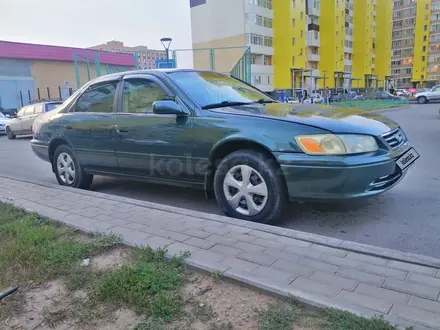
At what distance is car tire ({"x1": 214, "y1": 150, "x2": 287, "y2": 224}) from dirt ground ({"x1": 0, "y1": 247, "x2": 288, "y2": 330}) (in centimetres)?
124

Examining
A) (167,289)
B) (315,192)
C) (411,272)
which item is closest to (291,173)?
(315,192)

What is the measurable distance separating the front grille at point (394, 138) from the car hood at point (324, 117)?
0.17 feet

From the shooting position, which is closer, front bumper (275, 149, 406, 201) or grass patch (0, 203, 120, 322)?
grass patch (0, 203, 120, 322)

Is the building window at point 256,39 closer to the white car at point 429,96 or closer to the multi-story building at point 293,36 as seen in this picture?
the multi-story building at point 293,36

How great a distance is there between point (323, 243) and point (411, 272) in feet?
2.21

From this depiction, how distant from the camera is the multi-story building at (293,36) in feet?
154

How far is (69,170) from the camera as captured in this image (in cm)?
559

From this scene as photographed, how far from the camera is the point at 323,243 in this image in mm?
2967

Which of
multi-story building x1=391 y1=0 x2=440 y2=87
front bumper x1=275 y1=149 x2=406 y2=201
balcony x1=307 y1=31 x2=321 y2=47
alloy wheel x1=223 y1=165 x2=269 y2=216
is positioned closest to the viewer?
front bumper x1=275 y1=149 x2=406 y2=201

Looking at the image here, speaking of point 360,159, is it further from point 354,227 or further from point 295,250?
point 295,250

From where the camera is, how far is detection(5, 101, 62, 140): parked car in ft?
49.5

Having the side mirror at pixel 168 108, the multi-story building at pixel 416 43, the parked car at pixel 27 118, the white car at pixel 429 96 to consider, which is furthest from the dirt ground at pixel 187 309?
the multi-story building at pixel 416 43

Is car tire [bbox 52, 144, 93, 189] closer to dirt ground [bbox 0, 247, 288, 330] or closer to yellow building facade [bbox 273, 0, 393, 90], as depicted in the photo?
dirt ground [bbox 0, 247, 288, 330]

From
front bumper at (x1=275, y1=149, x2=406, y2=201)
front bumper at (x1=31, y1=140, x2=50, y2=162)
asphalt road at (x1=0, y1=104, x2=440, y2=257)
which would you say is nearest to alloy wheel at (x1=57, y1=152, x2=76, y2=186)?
front bumper at (x1=31, y1=140, x2=50, y2=162)
